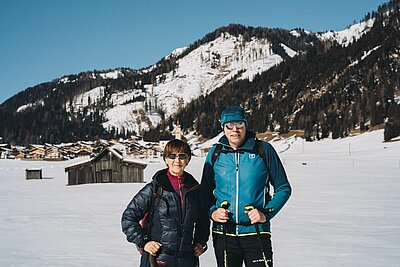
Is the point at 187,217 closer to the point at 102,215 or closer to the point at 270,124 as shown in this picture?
the point at 102,215

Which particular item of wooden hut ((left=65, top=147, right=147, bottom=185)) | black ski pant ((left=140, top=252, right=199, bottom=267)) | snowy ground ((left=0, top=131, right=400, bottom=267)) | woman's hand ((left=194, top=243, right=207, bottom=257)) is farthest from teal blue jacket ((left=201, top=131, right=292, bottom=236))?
wooden hut ((left=65, top=147, right=147, bottom=185))

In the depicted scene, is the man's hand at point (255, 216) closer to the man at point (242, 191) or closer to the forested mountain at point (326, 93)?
the man at point (242, 191)

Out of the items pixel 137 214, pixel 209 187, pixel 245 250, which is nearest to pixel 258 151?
pixel 209 187

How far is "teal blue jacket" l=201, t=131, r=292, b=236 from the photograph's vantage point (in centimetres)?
368

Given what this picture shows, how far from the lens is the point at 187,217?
3.56 metres

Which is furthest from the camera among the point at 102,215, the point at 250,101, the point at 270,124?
the point at 250,101

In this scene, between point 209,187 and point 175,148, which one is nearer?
point 175,148

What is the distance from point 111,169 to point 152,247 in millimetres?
27649

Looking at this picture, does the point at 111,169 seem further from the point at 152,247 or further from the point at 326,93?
the point at 326,93

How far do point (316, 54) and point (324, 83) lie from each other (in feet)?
92.6

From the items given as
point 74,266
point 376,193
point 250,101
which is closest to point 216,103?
point 250,101

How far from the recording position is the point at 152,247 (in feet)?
11.4

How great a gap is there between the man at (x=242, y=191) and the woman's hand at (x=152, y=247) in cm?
55

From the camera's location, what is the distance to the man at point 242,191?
12.1 ft
